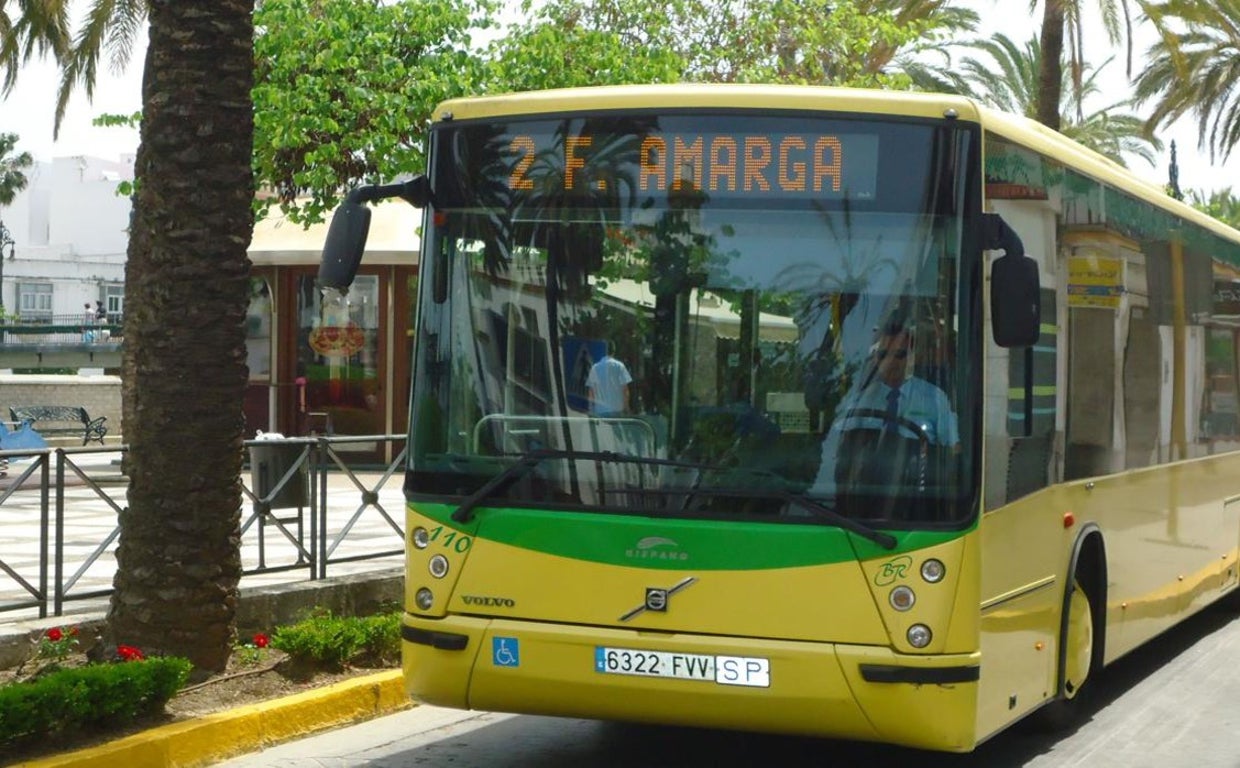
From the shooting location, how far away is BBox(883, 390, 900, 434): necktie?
689 centimetres

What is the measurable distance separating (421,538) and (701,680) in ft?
4.14

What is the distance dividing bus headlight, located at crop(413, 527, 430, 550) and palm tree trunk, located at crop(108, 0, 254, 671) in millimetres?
1892

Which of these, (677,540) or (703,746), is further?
(703,746)

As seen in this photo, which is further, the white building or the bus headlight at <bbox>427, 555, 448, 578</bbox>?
the white building

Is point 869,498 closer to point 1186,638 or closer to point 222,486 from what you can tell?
point 222,486

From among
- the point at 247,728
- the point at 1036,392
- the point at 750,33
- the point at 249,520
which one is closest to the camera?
the point at 1036,392

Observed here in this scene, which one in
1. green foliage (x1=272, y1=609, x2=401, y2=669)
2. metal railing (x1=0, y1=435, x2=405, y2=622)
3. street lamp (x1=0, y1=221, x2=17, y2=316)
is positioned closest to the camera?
green foliage (x1=272, y1=609, x2=401, y2=669)

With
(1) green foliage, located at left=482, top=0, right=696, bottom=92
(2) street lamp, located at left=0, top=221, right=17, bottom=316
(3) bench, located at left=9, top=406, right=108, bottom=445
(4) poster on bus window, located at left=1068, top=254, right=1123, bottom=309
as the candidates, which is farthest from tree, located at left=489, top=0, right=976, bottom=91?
(2) street lamp, located at left=0, top=221, right=17, bottom=316

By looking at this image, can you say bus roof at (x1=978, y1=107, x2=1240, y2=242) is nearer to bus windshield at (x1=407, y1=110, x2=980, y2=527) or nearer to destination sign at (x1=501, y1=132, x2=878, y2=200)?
bus windshield at (x1=407, y1=110, x2=980, y2=527)

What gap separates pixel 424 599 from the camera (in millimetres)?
7410

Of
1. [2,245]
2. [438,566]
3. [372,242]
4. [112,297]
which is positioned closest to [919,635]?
[438,566]

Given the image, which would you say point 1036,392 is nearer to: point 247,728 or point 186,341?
point 247,728

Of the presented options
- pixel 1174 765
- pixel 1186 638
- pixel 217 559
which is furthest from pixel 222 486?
pixel 1186 638

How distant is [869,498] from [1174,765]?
246 cm
